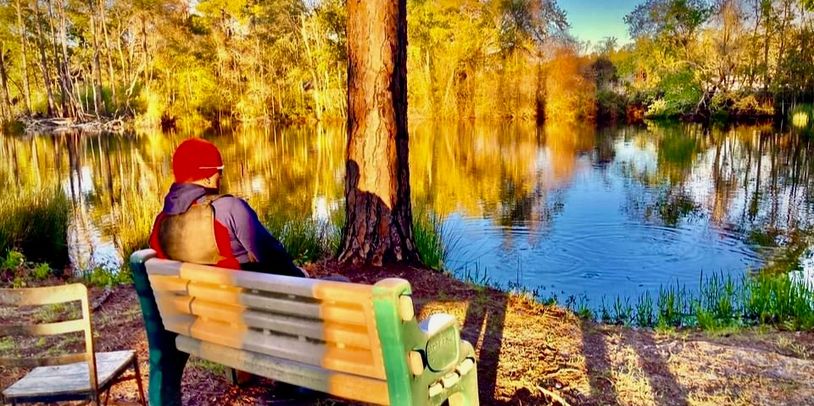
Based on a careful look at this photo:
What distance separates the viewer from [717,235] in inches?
387

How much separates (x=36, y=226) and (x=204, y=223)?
6886 mm

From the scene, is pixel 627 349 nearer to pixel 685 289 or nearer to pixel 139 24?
pixel 685 289

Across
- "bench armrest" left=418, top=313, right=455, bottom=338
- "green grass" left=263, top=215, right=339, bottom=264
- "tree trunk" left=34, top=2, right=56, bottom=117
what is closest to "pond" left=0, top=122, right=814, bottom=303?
"green grass" left=263, top=215, right=339, bottom=264

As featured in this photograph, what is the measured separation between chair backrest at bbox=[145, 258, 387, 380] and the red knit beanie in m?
0.40

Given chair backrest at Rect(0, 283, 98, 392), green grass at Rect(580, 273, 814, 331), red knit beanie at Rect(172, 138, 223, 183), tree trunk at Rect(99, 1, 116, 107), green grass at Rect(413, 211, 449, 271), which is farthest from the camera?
tree trunk at Rect(99, 1, 116, 107)

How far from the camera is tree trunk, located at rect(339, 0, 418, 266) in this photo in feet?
16.8

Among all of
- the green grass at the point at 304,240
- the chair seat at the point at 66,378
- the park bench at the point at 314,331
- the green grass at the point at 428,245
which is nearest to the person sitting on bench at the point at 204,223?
the park bench at the point at 314,331

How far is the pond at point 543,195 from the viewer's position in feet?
27.9

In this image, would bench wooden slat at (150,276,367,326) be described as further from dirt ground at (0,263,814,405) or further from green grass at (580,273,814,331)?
green grass at (580,273,814,331)

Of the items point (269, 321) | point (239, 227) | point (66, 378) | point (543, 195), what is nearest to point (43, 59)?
point (543, 195)

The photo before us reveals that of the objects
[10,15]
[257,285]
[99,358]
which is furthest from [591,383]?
[10,15]

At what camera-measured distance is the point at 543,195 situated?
1361 centimetres

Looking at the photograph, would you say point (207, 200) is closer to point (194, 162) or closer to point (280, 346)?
point (194, 162)

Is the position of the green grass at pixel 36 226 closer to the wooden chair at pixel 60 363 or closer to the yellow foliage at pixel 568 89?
the wooden chair at pixel 60 363
